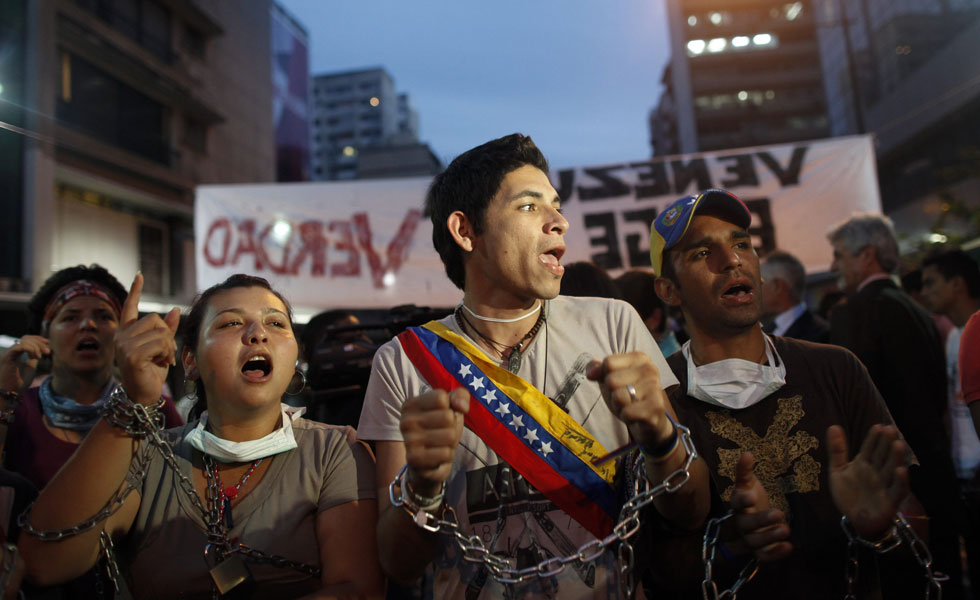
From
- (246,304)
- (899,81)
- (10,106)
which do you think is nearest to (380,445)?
(246,304)

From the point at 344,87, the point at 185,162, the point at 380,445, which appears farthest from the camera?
the point at 344,87

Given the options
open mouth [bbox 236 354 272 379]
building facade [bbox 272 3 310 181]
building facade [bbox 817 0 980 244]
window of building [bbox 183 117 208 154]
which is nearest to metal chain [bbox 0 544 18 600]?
open mouth [bbox 236 354 272 379]

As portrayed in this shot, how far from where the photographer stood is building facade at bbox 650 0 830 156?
49375mm

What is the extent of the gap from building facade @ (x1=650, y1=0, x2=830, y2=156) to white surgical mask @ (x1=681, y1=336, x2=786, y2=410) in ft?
164

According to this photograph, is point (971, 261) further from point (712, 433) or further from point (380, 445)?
point (380, 445)

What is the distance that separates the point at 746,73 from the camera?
5056 cm

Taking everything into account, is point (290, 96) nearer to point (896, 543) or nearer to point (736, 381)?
point (736, 381)

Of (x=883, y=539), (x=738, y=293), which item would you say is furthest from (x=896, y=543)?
(x=738, y=293)

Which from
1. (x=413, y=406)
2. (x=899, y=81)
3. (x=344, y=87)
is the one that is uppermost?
(x=344, y=87)

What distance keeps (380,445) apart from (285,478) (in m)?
0.48

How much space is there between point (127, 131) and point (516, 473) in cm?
1968

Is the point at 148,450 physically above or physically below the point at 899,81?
below

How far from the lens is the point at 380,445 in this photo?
188 cm

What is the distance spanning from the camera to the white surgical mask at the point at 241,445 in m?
2.15
